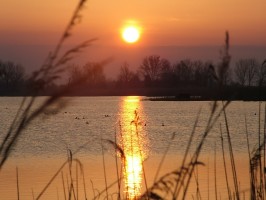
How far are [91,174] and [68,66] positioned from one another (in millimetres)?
13868

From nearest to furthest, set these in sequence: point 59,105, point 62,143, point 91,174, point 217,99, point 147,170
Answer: point 59,105, point 217,99, point 91,174, point 147,170, point 62,143

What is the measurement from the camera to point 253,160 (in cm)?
304

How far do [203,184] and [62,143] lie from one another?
13666mm

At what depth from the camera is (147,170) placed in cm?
1653

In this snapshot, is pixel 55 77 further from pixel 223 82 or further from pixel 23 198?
pixel 23 198

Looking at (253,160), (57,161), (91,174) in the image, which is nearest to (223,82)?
(253,160)

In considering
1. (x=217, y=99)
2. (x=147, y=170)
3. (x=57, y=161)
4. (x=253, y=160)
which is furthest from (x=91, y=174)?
(x=217, y=99)

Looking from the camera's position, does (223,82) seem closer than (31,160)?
Yes

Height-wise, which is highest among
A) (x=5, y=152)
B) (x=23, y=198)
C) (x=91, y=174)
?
(x=91, y=174)

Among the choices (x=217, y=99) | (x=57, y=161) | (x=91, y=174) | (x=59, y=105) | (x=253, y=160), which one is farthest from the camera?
(x=57, y=161)

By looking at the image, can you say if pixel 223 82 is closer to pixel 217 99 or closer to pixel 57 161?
pixel 217 99

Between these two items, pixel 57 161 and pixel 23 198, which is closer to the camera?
pixel 23 198

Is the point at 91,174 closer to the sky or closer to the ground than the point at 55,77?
closer to the sky

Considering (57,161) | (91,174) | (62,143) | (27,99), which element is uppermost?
(62,143)
